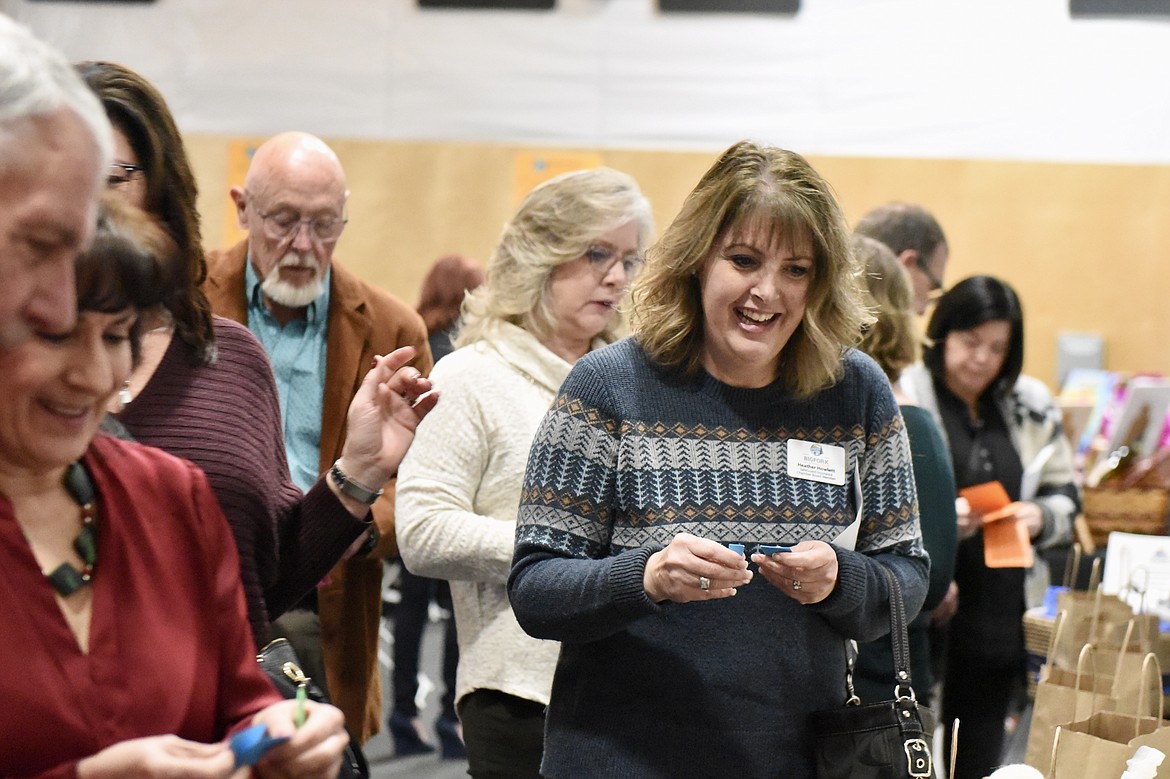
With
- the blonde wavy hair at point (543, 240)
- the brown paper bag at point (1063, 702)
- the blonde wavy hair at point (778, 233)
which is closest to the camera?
the blonde wavy hair at point (778, 233)

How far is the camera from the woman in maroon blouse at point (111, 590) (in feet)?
4.10

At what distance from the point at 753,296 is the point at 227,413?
0.82 m

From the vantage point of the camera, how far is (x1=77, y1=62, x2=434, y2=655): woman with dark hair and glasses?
6.08 feet

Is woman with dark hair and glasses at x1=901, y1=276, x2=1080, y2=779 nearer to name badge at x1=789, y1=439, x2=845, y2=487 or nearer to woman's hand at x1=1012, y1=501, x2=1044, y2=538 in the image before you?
woman's hand at x1=1012, y1=501, x2=1044, y2=538

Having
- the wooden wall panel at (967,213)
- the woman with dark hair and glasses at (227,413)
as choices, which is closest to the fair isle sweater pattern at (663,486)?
the woman with dark hair and glasses at (227,413)

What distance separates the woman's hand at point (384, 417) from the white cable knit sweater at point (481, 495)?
499 millimetres

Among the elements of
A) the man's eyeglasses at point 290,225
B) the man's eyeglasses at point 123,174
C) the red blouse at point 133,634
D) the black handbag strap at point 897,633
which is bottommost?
the black handbag strap at point 897,633

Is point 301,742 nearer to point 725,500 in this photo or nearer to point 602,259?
point 725,500

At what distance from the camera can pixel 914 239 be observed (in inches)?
162

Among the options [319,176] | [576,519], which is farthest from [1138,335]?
[576,519]

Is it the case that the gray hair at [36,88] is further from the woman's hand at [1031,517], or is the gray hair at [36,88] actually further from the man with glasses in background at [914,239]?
the man with glasses in background at [914,239]

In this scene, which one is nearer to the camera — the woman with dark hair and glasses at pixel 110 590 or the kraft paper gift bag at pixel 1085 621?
the woman with dark hair and glasses at pixel 110 590

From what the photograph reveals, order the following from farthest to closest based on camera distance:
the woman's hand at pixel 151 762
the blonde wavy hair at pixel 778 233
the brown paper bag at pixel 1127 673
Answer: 1. the brown paper bag at pixel 1127 673
2. the blonde wavy hair at pixel 778 233
3. the woman's hand at pixel 151 762

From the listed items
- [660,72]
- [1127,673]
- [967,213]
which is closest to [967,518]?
[1127,673]
